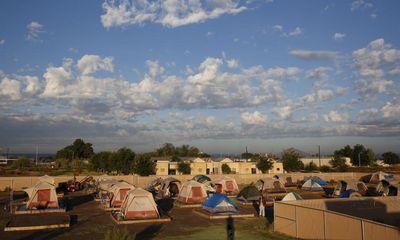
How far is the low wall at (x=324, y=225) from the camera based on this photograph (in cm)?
1203

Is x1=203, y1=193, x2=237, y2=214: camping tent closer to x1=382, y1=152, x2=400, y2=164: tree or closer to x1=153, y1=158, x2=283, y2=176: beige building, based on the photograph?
x1=153, y1=158, x2=283, y2=176: beige building

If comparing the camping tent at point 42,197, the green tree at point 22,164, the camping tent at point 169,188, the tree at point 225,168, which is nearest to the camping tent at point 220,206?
the camping tent at point 42,197

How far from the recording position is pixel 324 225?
575 inches

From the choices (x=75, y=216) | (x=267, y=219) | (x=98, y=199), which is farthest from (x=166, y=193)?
(x=267, y=219)

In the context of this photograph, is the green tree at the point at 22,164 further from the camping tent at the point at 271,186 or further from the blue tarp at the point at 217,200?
the blue tarp at the point at 217,200

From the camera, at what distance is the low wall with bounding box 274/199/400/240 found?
12.0 meters

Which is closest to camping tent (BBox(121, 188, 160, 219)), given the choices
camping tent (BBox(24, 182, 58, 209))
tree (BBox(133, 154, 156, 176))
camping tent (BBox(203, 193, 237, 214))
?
camping tent (BBox(203, 193, 237, 214))

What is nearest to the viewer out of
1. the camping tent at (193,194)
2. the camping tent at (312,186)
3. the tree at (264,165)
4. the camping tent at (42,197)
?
the camping tent at (42,197)

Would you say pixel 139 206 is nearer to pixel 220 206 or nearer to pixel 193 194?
pixel 220 206

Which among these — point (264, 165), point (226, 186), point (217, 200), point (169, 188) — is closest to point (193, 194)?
point (217, 200)

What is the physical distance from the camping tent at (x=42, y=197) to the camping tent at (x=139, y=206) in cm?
708

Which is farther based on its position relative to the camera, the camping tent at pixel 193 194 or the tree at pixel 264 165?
the tree at pixel 264 165

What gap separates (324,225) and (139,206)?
35.7 ft

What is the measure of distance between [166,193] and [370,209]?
1929 cm
